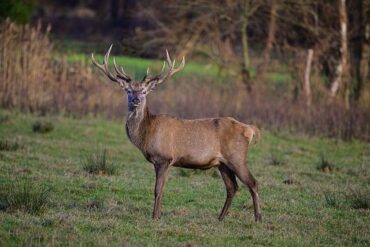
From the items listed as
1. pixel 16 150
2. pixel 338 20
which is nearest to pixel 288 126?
pixel 338 20

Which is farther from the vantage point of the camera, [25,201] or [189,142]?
[189,142]

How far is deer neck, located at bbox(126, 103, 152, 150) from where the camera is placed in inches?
422

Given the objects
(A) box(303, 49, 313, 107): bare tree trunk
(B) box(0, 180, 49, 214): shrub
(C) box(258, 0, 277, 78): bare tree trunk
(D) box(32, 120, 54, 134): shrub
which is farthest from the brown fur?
(C) box(258, 0, 277, 78): bare tree trunk

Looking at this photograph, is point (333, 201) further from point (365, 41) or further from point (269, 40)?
point (365, 41)

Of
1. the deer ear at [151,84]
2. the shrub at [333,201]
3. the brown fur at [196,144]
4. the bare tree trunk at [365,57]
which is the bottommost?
the shrub at [333,201]

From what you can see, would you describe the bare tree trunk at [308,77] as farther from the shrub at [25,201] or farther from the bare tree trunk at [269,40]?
the shrub at [25,201]

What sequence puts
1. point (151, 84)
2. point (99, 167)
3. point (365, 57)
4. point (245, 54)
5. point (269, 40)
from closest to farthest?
point (151, 84) → point (99, 167) → point (365, 57) → point (269, 40) → point (245, 54)

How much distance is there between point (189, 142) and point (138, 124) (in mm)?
714

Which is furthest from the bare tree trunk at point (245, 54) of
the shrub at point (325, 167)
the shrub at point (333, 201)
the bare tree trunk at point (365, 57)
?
the shrub at point (333, 201)

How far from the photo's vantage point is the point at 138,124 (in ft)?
35.4

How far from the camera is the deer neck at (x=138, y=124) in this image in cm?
1072

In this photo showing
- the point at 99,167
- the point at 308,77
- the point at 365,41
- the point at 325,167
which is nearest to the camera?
the point at 99,167

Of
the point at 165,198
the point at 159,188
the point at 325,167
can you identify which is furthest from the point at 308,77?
the point at 159,188

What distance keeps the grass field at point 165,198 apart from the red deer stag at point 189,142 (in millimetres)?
538
